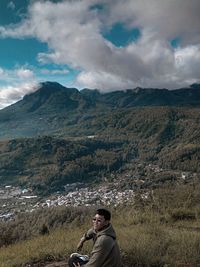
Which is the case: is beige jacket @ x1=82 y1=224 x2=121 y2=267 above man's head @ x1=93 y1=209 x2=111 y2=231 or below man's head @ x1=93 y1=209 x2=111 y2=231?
below

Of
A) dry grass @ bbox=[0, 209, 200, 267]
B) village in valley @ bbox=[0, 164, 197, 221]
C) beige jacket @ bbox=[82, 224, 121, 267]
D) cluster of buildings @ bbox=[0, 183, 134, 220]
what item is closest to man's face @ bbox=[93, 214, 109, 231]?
beige jacket @ bbox=[82, 224, 121, 267]

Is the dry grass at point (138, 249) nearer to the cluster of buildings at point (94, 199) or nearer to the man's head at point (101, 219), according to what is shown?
the man's head at point (101, 219)

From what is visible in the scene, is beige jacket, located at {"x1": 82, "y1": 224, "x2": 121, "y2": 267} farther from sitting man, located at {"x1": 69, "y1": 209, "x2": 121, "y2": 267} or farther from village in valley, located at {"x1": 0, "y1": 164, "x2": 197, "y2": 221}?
village in valley, located at {"x1": 0, "y1": 164, "x2": 197, "y2": 221}

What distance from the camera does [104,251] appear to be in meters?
6.40

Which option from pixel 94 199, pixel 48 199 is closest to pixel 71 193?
pixel 48 199

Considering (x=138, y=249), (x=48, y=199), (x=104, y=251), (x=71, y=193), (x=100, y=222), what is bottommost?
(x=48, y=199)

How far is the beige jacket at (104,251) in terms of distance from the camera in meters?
6.40

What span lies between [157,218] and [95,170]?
181 m

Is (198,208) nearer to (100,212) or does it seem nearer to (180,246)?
(180,246)

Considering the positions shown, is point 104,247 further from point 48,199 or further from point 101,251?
point 48,199

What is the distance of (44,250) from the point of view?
1104 centimetres

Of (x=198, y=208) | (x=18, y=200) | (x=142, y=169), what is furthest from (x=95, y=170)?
(x=198, y=208)

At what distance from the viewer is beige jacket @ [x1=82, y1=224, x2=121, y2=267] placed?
640 cm

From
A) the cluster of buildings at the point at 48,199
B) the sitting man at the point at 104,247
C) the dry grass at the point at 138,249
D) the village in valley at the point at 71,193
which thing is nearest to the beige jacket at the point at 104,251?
the sitting man at the point at 104,247
